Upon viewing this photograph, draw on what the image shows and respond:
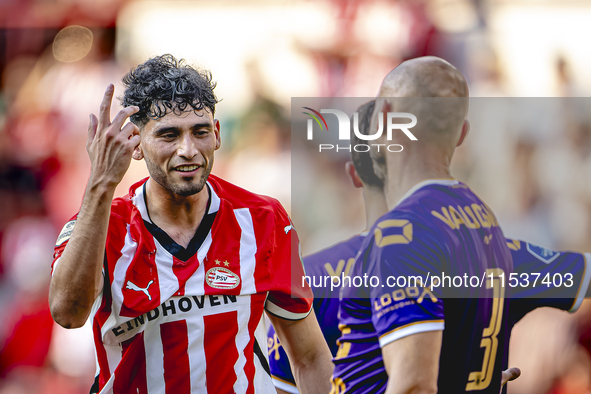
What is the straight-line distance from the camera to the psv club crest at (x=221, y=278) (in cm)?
188

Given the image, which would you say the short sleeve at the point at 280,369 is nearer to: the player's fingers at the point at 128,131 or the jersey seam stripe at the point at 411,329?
the jersey seam stripe at the point at 411,329

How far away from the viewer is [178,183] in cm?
186

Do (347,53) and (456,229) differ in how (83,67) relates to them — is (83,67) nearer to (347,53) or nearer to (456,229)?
(347,53)

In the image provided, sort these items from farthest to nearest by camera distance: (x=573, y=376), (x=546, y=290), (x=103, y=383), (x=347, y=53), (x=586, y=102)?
(x=347, y=53)
(x=573, y=376)
(x=586, y=102)
(x=546, y=290)
(x=103, y=383)

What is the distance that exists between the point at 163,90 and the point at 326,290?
98 cm

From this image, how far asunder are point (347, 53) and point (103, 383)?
9.01ft

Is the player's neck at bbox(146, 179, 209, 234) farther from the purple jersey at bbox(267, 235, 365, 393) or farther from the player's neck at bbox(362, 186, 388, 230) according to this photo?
the player's neck at bbox(362, 186, 388, 230)

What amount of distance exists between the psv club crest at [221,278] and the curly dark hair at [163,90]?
1.80ft

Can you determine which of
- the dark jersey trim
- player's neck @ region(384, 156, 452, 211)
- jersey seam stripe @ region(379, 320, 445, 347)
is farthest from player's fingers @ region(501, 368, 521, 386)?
the dark jersey trim

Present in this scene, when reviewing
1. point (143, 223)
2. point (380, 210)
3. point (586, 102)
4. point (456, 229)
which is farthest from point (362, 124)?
point (586, 102)

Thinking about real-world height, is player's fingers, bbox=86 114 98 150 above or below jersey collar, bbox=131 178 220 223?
above

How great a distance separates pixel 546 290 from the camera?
1.97 metres

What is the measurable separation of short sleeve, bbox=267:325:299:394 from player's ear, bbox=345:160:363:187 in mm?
707

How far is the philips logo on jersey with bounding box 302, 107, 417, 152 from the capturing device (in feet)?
6.11
